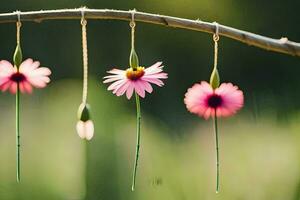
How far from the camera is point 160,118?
199cm

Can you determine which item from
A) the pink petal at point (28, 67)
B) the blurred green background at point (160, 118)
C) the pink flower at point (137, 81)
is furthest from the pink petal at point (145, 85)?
the blurred green background at point (160, 118)

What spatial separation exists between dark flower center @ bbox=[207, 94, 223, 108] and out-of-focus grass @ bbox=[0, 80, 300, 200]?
89 centimetres

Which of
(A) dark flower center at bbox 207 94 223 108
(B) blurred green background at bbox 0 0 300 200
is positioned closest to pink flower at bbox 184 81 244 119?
(A) dark flower center at bbox 207 94 223 108

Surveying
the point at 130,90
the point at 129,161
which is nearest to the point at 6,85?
the point at 130,90

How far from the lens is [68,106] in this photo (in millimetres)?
1711

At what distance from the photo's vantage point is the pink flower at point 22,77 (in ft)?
2.10

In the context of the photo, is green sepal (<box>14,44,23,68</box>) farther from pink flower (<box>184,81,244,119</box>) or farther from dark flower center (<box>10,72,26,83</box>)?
pink flower (<box>184,81,244,119</box>)

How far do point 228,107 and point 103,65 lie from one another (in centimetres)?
155

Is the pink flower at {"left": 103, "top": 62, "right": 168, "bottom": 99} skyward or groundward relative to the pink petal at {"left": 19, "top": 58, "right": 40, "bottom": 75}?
groundward

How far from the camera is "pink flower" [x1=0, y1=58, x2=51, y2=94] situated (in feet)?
2.10

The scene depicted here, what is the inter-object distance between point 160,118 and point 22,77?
4.46 ft

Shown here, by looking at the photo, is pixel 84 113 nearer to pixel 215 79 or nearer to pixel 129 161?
pixel 215 79

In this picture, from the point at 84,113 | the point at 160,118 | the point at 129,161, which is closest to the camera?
the point at 84,113

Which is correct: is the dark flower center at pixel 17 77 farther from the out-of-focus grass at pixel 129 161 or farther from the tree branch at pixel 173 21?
the out-of-focus grass at pixel 129 161
